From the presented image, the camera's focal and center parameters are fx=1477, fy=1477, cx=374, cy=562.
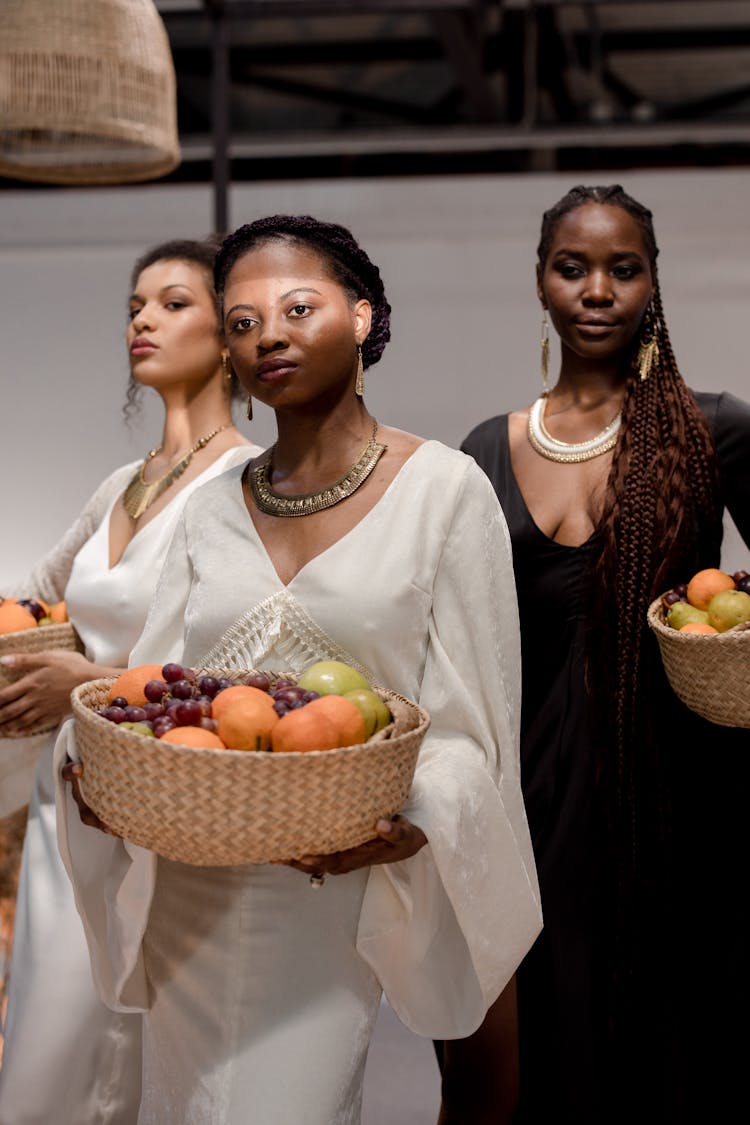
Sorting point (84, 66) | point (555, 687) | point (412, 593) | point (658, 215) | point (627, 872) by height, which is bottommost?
point (627, 872)

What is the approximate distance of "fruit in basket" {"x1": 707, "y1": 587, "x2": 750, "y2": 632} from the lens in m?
2.55

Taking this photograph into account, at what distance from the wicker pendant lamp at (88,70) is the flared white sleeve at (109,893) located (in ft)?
6.71

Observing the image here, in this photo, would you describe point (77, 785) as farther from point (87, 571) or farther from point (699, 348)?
point (699, 348)

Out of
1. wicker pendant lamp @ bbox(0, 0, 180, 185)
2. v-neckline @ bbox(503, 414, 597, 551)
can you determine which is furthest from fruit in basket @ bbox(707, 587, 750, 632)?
wicker pendant lamp @ bbox(0, 0, 180, 185)

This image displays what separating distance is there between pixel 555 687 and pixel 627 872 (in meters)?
0.38

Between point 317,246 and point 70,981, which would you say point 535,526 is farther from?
point 70,981

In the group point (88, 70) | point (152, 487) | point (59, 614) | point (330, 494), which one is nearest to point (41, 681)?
point (59, 614)

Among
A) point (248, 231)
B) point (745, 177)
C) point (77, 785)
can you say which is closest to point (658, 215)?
point (745, 177)

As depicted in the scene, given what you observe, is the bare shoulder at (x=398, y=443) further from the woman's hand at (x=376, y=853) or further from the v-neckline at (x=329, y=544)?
the woman's hand at (x=376, y=853)

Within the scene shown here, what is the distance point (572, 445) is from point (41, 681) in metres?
1.19

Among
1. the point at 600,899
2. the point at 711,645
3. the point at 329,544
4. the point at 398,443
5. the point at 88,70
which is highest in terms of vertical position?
the point at 88,70

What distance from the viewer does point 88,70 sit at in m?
3.67

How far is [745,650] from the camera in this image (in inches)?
98.6

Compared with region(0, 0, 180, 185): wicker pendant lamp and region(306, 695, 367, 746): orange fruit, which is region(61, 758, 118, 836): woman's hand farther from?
region(0, 0, 180, 185): wicker pendant lamp
